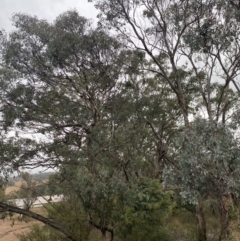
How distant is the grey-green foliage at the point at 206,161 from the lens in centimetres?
412

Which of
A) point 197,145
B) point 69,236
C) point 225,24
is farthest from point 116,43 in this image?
point 197,145

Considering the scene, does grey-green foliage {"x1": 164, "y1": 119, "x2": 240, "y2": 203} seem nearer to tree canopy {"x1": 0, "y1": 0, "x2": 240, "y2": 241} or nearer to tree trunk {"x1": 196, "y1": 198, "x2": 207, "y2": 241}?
tree canopy {"x1": 0, "y1": 0, "x2": 240, "y2": 241}

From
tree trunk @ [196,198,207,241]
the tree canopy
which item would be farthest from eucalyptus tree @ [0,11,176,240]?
tree trunk @ [196,198,207,241]

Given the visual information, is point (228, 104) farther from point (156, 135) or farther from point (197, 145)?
point (197, 145)

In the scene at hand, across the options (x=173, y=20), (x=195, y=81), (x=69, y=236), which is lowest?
(x=69, y=236)

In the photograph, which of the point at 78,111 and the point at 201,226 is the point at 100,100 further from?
the point at 201,226

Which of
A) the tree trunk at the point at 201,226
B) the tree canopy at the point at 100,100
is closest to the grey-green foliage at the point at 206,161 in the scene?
the tree canopy at the point at 100,100

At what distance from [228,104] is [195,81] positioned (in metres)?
1.68

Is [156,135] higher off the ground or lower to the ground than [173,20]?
lower

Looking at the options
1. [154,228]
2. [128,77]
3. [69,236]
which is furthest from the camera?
[128,77]

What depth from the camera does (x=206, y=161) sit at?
412 centimetres

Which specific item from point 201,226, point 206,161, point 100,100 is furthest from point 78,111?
point 206,161

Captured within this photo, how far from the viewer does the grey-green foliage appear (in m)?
4.12

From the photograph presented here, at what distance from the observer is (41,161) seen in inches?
385
